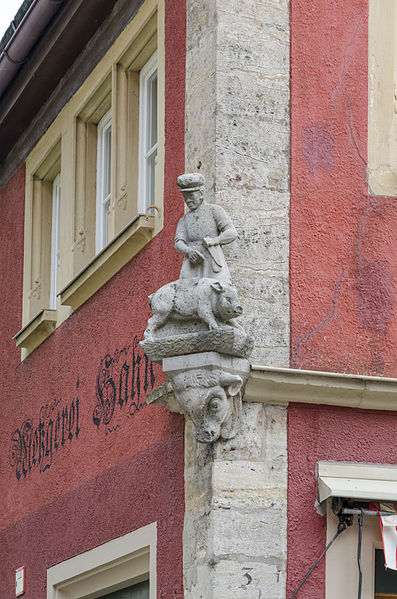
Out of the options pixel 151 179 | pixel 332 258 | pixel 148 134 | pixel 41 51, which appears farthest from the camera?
pixel 41 51

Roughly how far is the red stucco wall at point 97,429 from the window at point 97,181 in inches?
5.3

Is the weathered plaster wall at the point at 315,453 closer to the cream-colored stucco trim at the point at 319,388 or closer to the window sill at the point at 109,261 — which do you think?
the cream-colored stucco trim at the point at 319,388

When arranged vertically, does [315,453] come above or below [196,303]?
below

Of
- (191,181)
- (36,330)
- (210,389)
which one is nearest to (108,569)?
(210,389)

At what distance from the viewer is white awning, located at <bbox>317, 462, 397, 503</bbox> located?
875cm

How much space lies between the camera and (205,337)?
866cm

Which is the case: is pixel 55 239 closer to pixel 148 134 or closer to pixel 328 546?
pixel 148 134

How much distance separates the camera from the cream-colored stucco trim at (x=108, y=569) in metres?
9.74

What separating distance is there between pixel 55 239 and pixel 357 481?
4.92 meters

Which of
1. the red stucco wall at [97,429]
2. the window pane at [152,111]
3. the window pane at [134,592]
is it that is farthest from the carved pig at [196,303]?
the window pane at [152,111]

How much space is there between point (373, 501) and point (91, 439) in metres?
2.72

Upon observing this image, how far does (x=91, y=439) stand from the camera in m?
11.0

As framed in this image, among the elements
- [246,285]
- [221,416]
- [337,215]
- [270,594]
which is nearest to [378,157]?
[337,215]

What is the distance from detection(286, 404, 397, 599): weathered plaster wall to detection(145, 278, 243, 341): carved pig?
754mm
